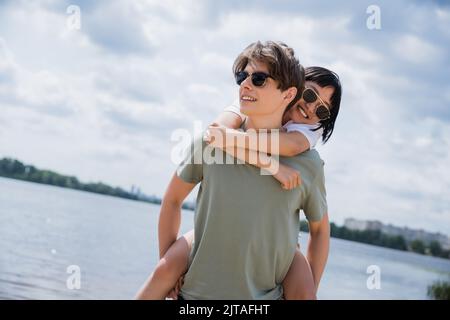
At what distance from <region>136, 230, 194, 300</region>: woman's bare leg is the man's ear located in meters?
0.82

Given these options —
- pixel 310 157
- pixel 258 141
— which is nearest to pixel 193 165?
pixel 258 141

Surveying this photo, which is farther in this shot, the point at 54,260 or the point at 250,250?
the point at 54,260

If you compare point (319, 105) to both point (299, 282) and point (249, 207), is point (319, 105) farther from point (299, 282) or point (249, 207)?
point (299, 282)

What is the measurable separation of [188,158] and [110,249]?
2918cm

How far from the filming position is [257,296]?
108 inches

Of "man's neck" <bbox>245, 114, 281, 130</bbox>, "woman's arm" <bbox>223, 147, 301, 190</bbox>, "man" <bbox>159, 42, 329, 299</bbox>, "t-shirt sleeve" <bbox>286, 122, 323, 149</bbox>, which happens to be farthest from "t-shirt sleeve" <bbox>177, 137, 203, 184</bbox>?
"t-shirt sleeve" <bbox>286, 122, 323, 149</bbox>

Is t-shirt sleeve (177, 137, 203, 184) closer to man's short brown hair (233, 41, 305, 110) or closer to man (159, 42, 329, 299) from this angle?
man (159, 42, 329, 299)

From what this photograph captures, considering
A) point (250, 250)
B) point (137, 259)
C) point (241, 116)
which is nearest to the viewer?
point (250, 250)

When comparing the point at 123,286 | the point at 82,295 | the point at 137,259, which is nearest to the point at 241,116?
the point at 82,295

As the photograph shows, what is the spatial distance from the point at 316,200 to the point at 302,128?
1.28 feet

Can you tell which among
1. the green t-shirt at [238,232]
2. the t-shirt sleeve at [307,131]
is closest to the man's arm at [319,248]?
the green t-shirt at [238,232]

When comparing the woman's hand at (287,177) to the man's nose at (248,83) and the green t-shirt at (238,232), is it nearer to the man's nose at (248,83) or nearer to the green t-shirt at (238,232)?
the green t-shirt at (238,232)

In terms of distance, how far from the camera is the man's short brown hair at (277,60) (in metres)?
2.79
